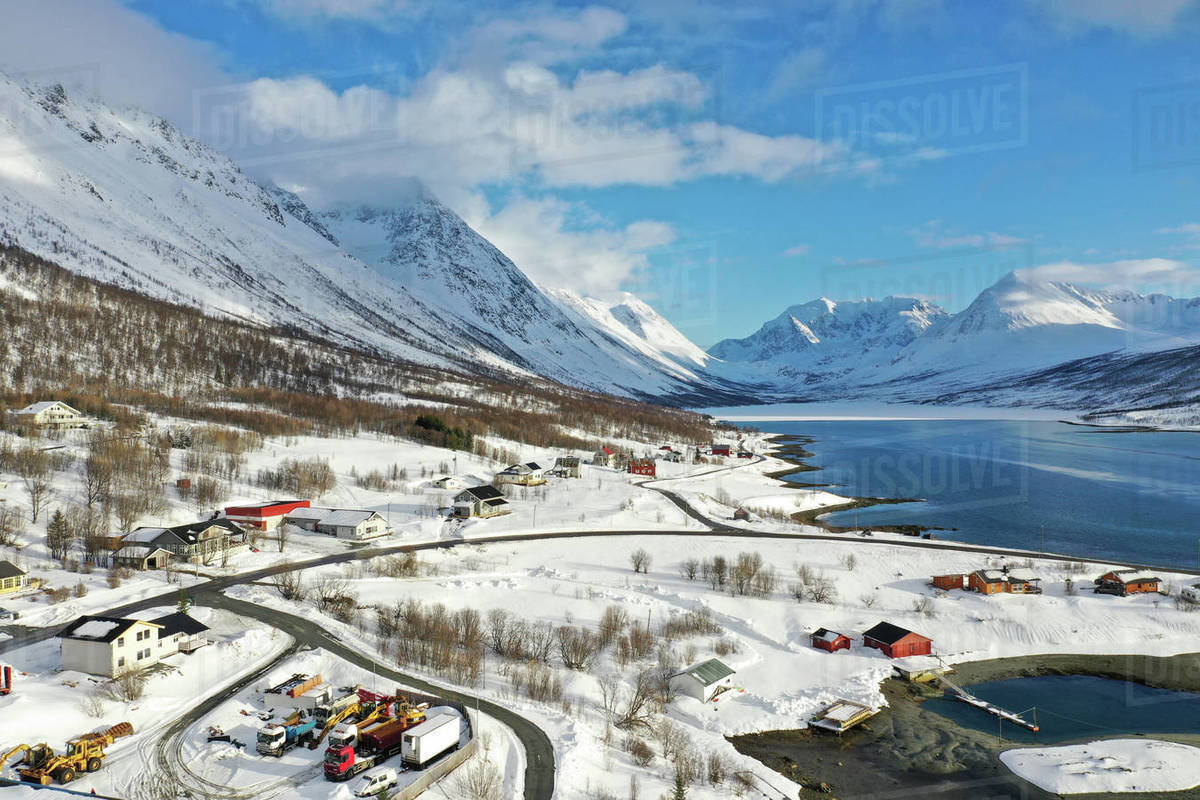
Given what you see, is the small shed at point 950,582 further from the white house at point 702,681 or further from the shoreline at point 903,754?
the white house at point 702,681

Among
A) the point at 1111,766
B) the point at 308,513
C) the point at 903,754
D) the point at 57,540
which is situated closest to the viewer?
the point at 1111,766

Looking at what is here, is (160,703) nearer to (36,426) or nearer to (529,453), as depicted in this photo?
(36,426)

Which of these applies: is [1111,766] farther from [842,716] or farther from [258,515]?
[258,515]

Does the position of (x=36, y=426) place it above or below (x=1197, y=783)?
above

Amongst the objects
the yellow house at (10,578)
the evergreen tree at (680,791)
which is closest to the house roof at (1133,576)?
the evergreen tree at (680,791)

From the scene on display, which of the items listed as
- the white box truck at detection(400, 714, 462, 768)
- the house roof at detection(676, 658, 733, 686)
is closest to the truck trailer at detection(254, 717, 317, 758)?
the white box truck at detection(400, 714, 462, 768)

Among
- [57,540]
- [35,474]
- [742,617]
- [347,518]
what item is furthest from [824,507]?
[35,474]

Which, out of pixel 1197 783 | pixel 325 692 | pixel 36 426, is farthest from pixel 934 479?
pixel 36 426
